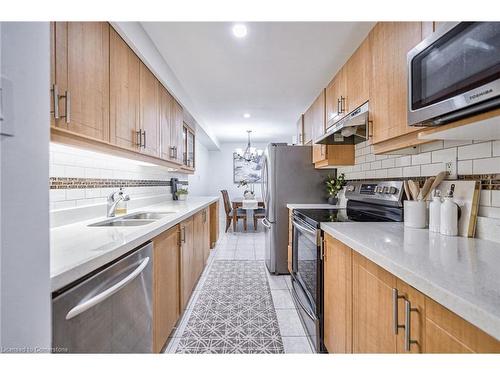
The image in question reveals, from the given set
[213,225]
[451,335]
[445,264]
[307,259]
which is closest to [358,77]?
[307,259]

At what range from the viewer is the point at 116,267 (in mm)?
968

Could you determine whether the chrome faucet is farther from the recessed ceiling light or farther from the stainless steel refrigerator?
the stainless steel refrigerator

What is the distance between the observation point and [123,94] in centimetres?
167

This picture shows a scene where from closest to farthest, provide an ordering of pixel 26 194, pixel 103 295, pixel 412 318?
pixel 26 194, pixel 412 318, pixel 103 295

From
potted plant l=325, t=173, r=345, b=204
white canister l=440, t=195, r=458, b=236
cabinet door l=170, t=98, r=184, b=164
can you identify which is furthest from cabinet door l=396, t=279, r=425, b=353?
cabinet door l=170, t=98, r=184, b=164

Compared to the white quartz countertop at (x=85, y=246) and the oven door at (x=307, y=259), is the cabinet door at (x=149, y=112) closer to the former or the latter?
the white quartz countertop at (x=85, y=246)

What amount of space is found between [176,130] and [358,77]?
202 cm

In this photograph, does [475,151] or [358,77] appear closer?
[475,151]

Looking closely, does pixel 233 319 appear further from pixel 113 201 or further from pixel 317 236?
pixel 113 201

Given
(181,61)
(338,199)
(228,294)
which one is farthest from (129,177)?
(338,199)

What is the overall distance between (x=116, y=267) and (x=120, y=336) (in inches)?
11.7

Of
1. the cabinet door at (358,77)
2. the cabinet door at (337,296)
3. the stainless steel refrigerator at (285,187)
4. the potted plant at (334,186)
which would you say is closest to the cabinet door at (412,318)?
the cabinet door at (337,296)

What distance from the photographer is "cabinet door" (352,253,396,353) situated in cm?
89

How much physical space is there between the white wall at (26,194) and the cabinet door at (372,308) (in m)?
1.06
